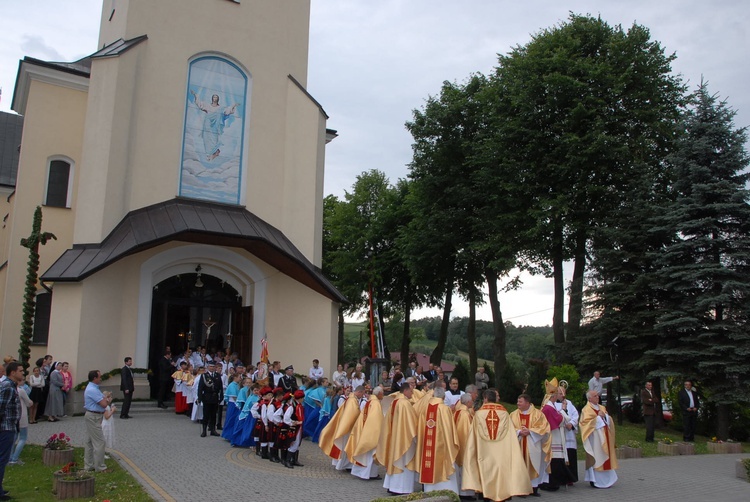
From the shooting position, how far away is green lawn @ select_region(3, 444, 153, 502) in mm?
8359

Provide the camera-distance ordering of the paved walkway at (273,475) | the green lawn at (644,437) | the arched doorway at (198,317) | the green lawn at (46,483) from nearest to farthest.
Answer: the green lawn at (46,483) < the paved walkway at (273,475) < the green lawn at (644,437) < the arched doorway at (198,317)

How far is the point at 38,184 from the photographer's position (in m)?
20.8

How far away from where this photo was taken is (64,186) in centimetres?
2125

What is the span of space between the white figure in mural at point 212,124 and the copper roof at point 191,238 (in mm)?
1852

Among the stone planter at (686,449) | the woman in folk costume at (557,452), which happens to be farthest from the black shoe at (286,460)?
the stone planter at (686,449)

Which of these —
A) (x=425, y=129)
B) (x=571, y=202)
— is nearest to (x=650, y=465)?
(x=571, y=202)

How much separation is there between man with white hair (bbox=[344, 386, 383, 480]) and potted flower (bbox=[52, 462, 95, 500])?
415 cm

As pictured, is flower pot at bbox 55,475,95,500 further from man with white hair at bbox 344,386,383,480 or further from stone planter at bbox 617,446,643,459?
stone planter at bbox 617,446,643,459

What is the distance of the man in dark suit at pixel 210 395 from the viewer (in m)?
14.0

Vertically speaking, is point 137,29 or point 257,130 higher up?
point 137,29

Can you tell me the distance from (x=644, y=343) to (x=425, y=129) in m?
15.2

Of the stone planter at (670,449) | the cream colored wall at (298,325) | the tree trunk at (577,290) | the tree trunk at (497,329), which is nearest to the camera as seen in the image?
the stone planter at (670,449)

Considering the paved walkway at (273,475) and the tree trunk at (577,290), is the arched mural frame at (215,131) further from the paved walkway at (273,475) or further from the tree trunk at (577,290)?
the tree trunk at (577,290)

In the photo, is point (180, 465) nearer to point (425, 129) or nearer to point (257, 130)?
point (257, 130)
